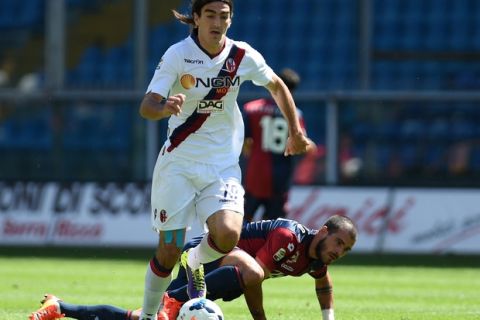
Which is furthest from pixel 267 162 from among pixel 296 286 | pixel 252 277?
pixel 252 277

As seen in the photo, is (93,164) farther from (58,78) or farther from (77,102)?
(58,78)

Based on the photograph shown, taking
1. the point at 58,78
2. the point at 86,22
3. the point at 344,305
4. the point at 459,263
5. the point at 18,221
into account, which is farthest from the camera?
the point at 86,22

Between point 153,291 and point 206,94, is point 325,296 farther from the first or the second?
point 206,94

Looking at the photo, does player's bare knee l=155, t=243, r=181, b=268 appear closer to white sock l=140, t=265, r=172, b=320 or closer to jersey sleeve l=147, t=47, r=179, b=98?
white sock l=140, t=265, r=172, b=320

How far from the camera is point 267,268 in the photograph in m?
7.54

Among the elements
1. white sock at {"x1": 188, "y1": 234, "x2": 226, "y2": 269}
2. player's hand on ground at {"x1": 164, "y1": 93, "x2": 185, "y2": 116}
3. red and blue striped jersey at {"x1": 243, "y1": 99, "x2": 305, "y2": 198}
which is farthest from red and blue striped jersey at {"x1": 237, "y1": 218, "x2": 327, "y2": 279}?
red and blue striped jersey at {"x1": 243, "y1": 99, "x2": 305, "y2": 198}

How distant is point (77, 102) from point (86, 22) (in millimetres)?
5373

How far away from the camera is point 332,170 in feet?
55.8

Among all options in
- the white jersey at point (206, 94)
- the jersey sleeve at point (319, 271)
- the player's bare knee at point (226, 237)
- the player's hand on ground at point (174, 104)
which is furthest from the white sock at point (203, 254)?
the player's hand on ground at point (174, 104)

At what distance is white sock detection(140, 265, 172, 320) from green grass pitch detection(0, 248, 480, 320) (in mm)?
1418

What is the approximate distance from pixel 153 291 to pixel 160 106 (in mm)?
1225

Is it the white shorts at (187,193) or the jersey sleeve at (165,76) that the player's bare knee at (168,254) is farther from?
the jersey sleeve at (165,76)

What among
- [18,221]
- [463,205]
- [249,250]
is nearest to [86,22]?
[18,221]

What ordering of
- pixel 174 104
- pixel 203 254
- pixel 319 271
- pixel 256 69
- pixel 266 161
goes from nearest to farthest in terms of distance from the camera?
pixel 174 104 < pixel 203 254 < pixel 256 69 < pixel 319 271 < pixel 266 161
